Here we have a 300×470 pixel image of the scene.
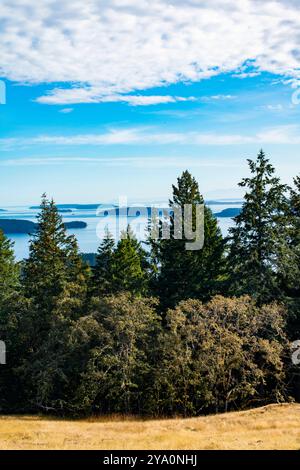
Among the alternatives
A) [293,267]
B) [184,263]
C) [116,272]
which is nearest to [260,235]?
[293,267]

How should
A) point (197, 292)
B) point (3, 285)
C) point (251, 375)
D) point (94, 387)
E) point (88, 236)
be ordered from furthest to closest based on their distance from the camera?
1. point (88, 236)
2. point (3, 285)
3. point (197, 292)
4. point (251, 375)
5. point (94, 387)

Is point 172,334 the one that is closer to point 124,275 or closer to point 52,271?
point 124,275

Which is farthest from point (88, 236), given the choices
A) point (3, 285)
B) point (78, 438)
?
point (78, 438)

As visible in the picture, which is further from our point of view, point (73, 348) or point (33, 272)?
point (33, 272)

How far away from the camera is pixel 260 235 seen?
31.2 m

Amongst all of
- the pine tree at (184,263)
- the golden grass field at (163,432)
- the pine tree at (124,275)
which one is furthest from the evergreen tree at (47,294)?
the pine tree at (184,263)

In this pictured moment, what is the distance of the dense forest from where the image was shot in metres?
28.4

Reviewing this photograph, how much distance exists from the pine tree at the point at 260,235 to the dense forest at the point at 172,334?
0.24 ft

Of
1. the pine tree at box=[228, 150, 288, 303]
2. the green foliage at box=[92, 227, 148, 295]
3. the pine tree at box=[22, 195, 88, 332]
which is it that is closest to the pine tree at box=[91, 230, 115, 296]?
the green foliage at box=[92, 227, 148, 295]

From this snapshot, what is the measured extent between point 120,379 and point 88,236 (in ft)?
364

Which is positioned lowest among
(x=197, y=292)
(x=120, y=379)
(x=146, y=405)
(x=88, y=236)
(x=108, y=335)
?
(x=146, y=405)

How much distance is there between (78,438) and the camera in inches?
870
